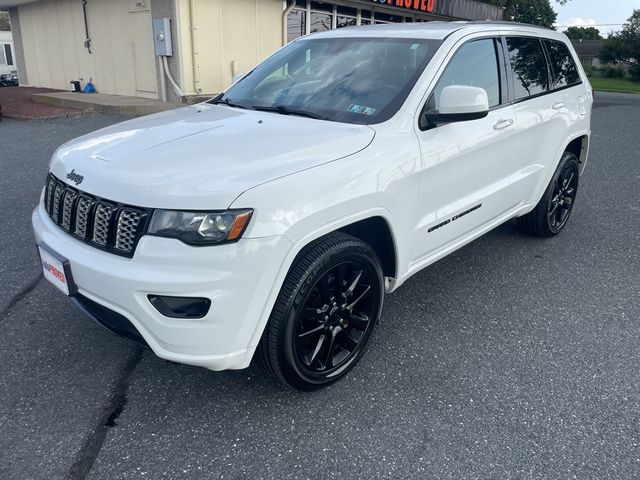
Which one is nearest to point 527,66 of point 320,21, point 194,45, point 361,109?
point 361,109

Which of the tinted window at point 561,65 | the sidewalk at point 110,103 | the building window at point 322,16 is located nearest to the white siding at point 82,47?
the sidewalk at point 110,103

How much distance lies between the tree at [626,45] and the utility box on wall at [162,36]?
187 ft

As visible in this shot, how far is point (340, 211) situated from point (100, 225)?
109cm

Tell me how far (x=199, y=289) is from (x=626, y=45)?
67.9m

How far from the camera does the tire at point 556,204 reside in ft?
15.6

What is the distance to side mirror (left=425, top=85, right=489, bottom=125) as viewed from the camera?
288cm

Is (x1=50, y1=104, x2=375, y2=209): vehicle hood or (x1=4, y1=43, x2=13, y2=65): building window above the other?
(x1=50, y1=104, x2=375, y2=209): vehicle hood

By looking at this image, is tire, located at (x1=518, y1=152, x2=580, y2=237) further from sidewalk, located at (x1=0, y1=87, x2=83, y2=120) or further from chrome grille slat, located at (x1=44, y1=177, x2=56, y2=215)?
sidewalk, located at (x1=0, y1=87, x2=83, y2=120)

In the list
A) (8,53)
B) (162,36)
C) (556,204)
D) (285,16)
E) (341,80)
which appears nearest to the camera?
(341,80)

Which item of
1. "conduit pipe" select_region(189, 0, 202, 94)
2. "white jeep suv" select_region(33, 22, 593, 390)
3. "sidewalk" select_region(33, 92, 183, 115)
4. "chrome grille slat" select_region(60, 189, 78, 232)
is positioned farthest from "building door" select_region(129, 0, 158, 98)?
"chrome grille slat" select_region(60, 189, 78, 232)

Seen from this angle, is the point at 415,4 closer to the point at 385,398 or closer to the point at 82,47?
the point at 82,47

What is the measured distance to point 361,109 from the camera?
10.1 feet

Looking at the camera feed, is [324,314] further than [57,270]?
Yes

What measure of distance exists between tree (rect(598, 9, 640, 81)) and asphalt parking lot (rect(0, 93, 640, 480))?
63.3 meters
